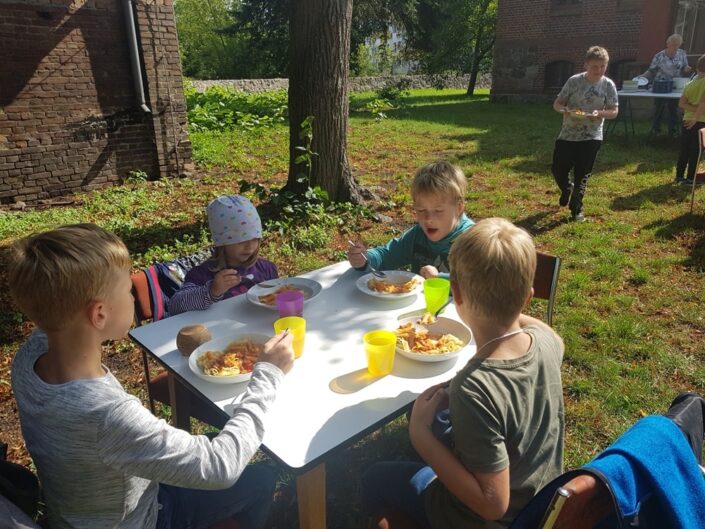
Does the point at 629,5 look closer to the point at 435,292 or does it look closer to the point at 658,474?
the point at 435,292

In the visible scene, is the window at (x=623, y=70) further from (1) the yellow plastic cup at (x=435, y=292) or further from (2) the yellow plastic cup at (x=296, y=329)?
(2) the yellow plastic cup at (x=296, y=329)

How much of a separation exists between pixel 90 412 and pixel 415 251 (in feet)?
6.59

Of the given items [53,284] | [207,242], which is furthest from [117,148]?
[53,284]

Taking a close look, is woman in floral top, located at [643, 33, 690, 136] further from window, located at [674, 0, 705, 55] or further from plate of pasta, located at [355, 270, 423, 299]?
plate of pasta, located at [355, 270, 423, 299]

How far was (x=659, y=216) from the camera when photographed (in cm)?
624

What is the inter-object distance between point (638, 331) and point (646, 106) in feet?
42.3

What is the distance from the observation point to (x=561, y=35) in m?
17.3

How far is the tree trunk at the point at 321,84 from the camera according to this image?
573 cm

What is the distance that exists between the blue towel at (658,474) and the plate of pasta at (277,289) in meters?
1.52

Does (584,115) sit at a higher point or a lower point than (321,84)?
lower

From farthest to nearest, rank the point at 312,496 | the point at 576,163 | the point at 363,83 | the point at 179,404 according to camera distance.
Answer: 1. the point at 363,83
2. the point at 576,163
3. the point at 179,404
4. the point at 312,496

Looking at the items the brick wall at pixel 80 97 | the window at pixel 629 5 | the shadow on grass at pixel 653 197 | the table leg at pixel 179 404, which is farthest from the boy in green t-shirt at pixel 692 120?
the window at pixel 629 5

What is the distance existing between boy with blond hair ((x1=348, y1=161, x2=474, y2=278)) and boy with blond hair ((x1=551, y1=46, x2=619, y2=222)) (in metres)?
3.85

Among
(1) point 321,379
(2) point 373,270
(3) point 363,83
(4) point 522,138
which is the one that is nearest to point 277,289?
(2) point 373,270
